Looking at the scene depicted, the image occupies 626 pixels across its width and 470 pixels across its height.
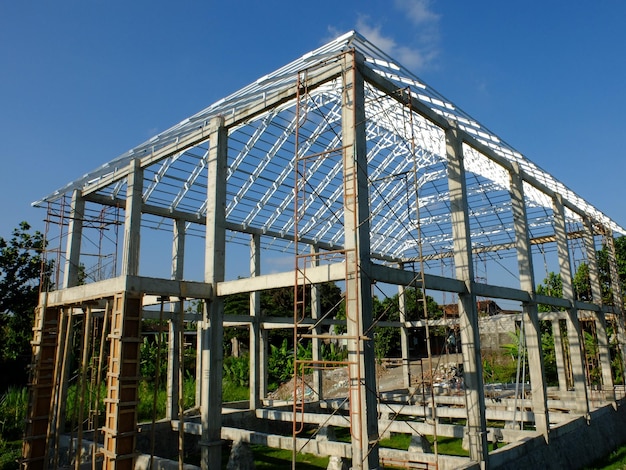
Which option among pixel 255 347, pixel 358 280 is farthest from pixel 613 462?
pixel 255 347

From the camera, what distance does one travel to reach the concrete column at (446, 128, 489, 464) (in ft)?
39.4

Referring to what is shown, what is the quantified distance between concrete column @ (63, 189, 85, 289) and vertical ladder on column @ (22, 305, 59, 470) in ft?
12.2

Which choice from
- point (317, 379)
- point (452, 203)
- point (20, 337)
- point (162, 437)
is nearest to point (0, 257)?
point (20, 337)

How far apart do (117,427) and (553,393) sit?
20.4 m

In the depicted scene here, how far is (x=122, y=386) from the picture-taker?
10391mm

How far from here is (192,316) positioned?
19594 millimetres

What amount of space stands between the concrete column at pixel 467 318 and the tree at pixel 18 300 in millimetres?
19385

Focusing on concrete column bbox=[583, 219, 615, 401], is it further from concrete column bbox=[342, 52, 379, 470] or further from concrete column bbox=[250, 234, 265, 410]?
Result: concrete column bbox=[342, 52, 379, 470]

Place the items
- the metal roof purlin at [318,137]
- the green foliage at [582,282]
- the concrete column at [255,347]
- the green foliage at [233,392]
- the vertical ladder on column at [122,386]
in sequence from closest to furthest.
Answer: the vertical ladder on column at [122,386] < the metal roof purlin at [318,137] < the concrete column at [255,347] < the green foliage at [233,392] < the green foliage at [582,282]

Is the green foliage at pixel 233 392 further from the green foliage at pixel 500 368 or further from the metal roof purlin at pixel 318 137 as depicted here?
the green foliage at pixel 500 368

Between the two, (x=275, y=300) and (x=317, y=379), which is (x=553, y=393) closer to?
(x=317, y=379)

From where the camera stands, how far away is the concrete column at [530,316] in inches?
595

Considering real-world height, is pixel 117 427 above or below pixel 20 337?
below

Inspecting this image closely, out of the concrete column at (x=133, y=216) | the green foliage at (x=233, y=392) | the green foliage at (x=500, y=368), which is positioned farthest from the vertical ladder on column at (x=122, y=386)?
the green foliage at (x=500, y=368)
